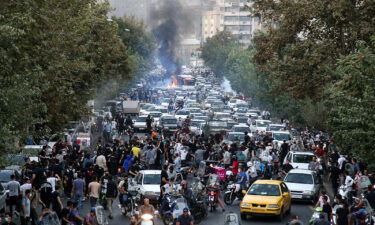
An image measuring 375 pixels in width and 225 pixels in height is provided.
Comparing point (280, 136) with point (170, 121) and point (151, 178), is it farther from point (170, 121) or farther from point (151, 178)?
point (151, 178)

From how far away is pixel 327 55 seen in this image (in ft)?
134

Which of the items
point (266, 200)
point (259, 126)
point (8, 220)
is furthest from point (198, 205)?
point (259, 126)

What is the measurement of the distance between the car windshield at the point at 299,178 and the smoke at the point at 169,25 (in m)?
117

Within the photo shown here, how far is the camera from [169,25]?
154m

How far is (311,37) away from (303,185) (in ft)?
30.1

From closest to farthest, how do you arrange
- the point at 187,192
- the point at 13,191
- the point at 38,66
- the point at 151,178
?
1. the point at 38,66
2. the point at 13,191
3. the point at 187,192
4. the point at 151,178

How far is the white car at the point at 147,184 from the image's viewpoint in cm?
3231

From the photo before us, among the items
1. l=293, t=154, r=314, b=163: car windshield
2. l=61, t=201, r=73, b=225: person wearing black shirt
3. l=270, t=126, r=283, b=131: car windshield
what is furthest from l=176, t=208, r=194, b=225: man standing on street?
l=270, t=126, r=283, b=131: car windshield

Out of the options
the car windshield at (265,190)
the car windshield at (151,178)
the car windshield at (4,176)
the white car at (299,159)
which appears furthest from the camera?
the white car at (299,159)

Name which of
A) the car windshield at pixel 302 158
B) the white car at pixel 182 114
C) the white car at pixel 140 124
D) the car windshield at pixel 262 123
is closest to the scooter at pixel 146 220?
the car windshield at pixel 302 158

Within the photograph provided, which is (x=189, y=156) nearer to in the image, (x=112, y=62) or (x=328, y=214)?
(x=328, y=214)

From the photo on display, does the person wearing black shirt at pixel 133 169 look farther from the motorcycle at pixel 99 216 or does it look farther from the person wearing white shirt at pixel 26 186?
the motorcycle at pixel 99 216

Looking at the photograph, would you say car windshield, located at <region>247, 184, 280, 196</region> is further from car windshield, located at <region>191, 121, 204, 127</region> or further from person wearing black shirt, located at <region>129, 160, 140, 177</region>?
car windshield, located at <region>191, 121, 204, 127</region>

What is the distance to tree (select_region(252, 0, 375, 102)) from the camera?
39.5 meters
